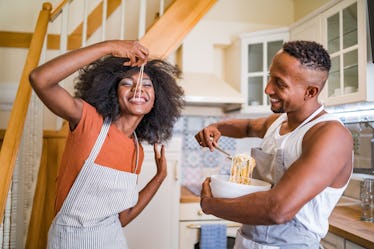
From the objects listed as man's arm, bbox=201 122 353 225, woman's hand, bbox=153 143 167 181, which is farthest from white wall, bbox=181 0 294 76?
man's arm, bbox=201 122 353 225

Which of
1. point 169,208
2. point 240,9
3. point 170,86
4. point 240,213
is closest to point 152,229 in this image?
point 169,208

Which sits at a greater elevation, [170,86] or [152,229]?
[170,86]

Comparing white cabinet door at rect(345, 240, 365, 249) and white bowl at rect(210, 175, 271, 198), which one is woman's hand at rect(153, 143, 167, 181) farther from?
white cabinet door at rect(345, 240, 365, 249)

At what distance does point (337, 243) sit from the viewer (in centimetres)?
170

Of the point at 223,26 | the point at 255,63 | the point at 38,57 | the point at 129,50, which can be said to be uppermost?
the point at 223,26

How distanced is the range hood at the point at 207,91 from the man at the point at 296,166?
1.49 meters

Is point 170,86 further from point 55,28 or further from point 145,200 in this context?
point 55,28

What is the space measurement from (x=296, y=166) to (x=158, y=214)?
1.83 m

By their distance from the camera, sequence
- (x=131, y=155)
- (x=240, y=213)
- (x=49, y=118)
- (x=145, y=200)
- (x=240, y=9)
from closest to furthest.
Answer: (x=240, y=213)
(x=131, y=155)
(x=145, y=200)
(x=49, y=118)
(x=240, y=9)

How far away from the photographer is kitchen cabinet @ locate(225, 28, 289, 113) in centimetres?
293

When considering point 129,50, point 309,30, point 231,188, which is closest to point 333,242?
point 231,188

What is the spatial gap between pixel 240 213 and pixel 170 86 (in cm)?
81

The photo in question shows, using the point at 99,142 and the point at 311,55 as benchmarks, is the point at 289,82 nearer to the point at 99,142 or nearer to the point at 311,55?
the point at 311,55

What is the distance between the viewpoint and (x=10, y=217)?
141 cm
